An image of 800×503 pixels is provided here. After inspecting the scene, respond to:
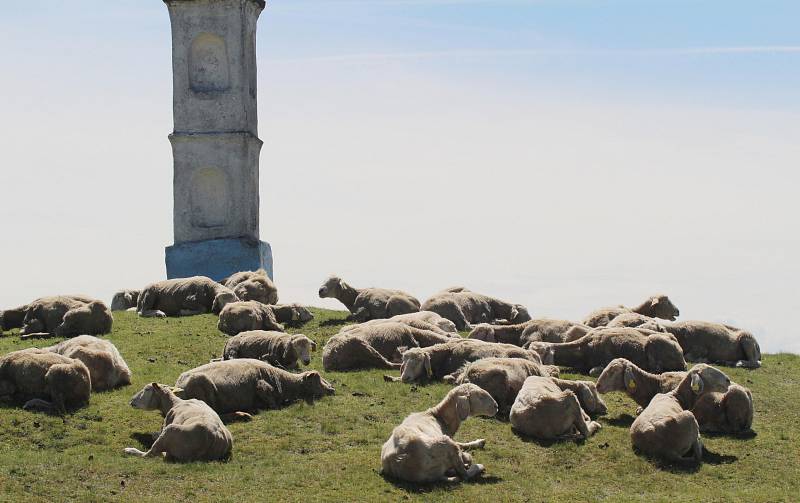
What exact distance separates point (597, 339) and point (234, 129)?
83.4 ft

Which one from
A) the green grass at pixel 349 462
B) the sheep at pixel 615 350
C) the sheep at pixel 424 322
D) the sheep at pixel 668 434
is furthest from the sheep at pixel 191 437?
the sheep at pixel 615 350

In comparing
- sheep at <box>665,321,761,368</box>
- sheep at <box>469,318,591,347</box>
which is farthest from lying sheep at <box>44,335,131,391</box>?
sheep at <box>665,321,761,368</box>

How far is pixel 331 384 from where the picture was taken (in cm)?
2453

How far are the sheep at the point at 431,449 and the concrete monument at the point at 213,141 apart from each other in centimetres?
2959

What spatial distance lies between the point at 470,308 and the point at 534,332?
597cm

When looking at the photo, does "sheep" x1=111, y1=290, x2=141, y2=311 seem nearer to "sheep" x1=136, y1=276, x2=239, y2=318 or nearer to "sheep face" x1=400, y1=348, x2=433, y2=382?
"sheep" x1=136, y1=276, x2=239, y2=318

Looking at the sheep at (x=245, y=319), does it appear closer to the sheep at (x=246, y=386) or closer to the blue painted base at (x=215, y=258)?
the sheep at (x=246, y=386)

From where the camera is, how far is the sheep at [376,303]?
35.2m

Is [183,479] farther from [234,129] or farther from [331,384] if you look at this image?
[234,129]

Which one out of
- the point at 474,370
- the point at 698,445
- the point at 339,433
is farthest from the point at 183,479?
the point at 698,445

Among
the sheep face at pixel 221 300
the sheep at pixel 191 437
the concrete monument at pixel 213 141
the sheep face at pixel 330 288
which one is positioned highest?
the concrete monument at pixel 213 141

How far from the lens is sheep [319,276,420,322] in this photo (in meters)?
35.2

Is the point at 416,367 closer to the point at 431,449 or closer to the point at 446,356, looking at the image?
the point at 446,356

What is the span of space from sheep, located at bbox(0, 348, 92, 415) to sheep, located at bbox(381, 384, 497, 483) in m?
6.64
